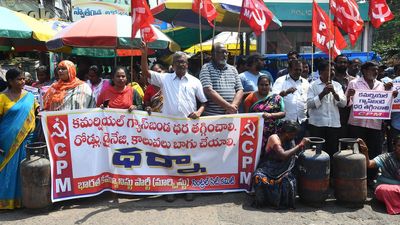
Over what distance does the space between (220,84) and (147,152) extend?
4.12 feet

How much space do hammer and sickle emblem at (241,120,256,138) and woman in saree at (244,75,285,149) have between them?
0.18 m

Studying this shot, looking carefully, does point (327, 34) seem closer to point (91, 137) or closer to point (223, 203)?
point (223, 203)

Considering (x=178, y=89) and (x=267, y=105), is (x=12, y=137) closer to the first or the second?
(x=178, y=89)

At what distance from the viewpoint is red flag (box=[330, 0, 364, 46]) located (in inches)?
238

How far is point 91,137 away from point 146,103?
0.93 m

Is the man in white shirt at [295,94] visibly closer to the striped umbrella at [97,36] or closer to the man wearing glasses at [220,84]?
the man wearing glasses at [220,84]

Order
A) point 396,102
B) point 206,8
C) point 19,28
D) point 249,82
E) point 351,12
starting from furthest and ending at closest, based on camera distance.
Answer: point 19,28
point 206,8
point 351,12
point 249,82
point 396,102

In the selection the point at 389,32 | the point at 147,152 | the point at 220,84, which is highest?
the point at 389,32

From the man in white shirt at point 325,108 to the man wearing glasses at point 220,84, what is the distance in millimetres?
994

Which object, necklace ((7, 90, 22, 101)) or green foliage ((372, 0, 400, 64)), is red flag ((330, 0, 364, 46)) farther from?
green foliage ((372, 0, 400, 64))

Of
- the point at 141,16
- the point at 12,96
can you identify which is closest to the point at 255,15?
the point at 141,16

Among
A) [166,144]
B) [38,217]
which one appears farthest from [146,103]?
[38,217]

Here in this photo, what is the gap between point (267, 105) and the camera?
518cm

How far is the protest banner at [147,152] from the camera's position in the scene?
15.7ft
